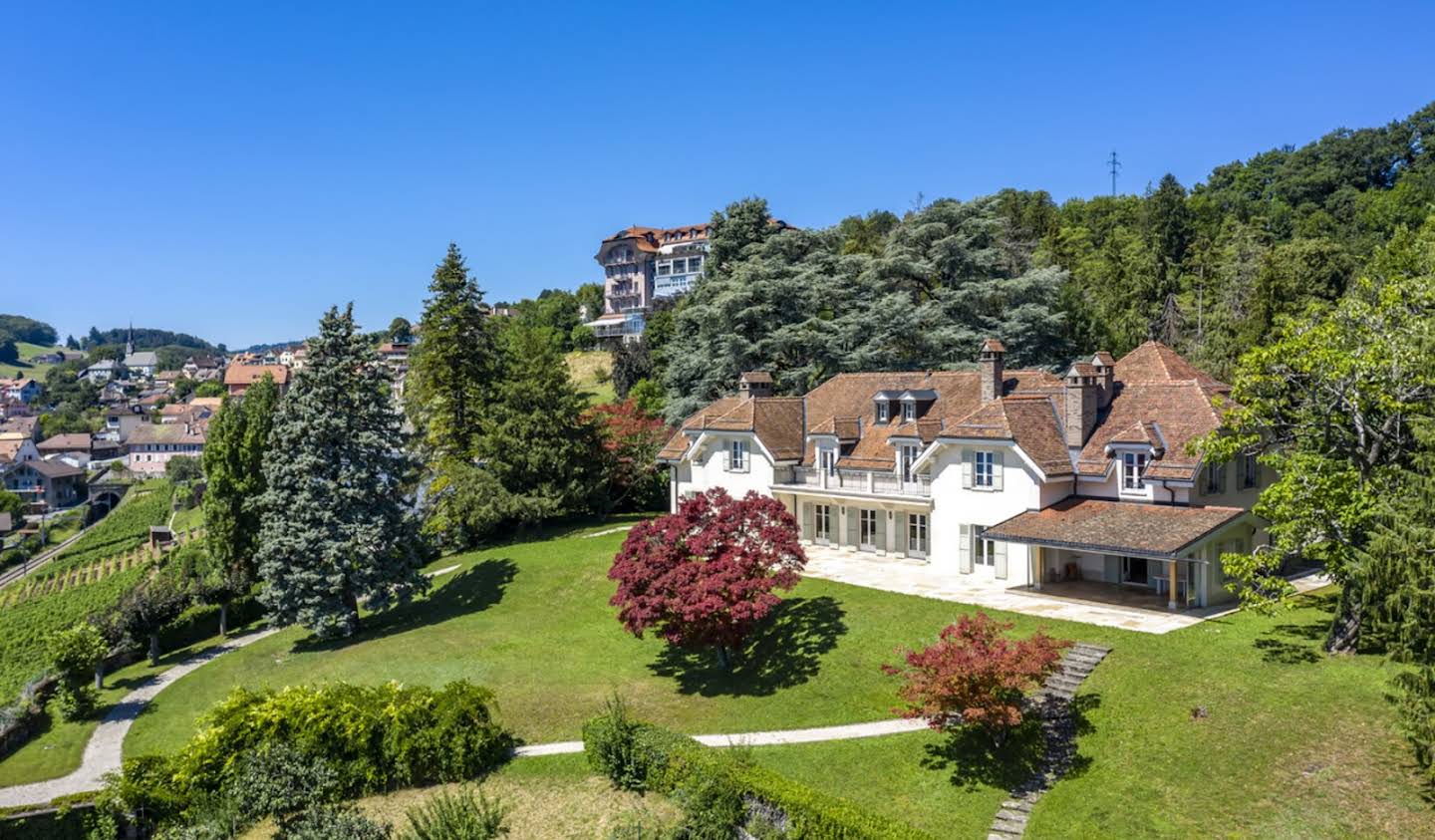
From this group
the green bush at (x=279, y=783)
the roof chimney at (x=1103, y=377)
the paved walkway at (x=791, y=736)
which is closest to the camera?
the green bush at (x=279, y=783)

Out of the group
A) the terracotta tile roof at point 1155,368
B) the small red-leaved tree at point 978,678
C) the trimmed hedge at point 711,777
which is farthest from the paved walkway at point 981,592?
the trimmed hedge at point 711,777

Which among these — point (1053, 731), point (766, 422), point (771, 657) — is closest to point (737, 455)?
point (766, 422)

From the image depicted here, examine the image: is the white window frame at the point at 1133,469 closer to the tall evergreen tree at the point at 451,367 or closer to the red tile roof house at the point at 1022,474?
the red tile roof house at the point at 1022,474

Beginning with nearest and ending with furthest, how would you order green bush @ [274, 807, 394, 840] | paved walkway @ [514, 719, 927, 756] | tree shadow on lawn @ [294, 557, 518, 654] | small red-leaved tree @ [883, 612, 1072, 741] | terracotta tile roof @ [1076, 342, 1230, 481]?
1. green bush @ [274, 807, 394, 840]
2. small red-leaved tree @ [883, 612, 1072, 741]
3. paved walkway @ [514, 719, 927, 756]
4. terracotta tile roof @ [1076, 342, 1230, 481]
5. tree shadow on lawn @ [294, 557, 518, 654]

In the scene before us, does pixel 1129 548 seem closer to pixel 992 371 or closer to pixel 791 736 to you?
pixel 992 371

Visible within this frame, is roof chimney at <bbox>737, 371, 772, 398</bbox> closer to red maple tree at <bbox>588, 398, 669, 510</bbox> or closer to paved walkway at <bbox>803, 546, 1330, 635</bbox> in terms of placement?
paved walkway at <bbox>803, 546, 1330, 635</bbox>

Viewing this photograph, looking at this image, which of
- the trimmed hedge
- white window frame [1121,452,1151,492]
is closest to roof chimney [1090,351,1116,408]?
white window frame [1121,452,1151,492]
